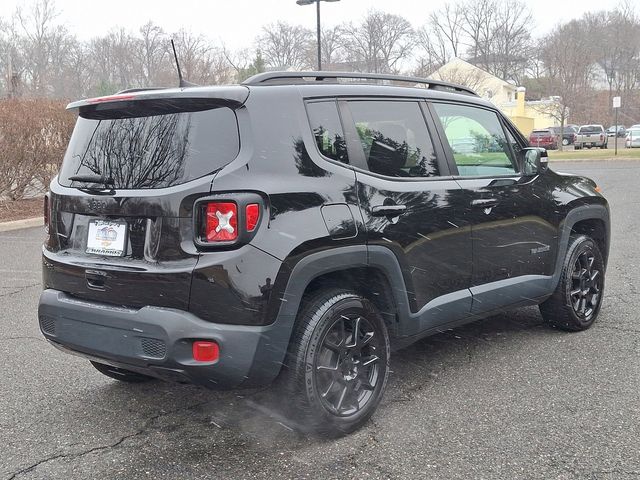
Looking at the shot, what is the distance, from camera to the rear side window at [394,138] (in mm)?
3494

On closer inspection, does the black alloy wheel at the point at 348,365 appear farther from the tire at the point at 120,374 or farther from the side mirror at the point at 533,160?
the side mirror at the point at 533,160

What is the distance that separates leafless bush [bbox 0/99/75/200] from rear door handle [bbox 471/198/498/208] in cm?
997

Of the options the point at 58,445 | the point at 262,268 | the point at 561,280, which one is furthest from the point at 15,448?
the point at 561,280

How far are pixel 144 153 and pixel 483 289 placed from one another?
2.25 m

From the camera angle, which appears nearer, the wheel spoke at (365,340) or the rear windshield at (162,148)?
the rear windshield at (162,148)

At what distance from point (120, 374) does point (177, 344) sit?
127 cm

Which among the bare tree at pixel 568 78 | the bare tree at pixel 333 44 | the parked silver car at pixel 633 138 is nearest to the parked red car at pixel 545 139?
the bare tree at pixel 568 78

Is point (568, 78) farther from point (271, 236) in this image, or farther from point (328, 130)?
point (271, 236)

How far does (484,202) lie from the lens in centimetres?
402

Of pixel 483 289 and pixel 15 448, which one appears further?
pixel 483 289

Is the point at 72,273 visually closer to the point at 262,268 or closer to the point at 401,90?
the point at 262,268

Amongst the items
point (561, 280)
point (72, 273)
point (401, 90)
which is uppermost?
point (401, 90)

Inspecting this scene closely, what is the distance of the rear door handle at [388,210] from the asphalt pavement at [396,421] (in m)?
1.09

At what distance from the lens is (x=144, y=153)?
308 centimetres
